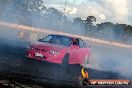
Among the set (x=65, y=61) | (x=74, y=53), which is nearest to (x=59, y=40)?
(x=74, y=53)

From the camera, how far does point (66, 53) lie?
14.0 meters

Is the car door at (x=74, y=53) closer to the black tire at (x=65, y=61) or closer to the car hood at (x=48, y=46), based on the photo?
the black tire at (x=65, y=61)

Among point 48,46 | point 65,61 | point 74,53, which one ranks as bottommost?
point 65,61

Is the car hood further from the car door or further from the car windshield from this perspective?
the car windshield

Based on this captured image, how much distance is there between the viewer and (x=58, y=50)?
13766 millimetres

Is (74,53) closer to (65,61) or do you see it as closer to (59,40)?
(65,61)

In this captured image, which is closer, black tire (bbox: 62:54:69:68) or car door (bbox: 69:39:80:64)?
black tire (bbox: 62:54:69:68)

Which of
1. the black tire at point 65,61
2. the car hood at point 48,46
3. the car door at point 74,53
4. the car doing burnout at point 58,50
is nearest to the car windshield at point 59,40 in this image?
the car doing burnout at point 58,50

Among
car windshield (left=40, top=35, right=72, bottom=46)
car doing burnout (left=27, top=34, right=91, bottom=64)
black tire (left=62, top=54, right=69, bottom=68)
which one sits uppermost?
car windshield (left=40, top=35, right=72, bottom=46)

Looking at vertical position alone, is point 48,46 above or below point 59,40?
below

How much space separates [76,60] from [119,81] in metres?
5.27

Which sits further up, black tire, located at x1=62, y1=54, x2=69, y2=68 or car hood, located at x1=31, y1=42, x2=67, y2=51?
car hood, located at x1=31, y1=42, x2=67, y2=51

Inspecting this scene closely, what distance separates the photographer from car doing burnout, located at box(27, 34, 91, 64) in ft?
45.1

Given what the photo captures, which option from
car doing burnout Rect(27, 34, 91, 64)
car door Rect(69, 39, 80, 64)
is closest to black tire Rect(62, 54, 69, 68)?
car doing burnout Rect(27, 34, 91, 64)
